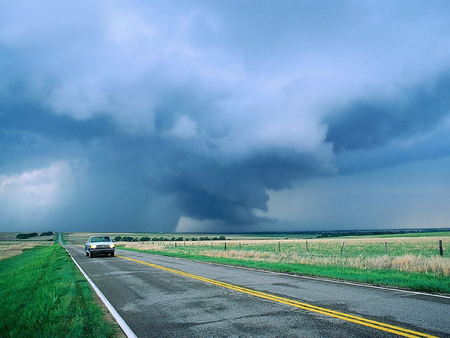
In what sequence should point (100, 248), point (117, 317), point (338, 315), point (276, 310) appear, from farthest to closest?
point (100, 248)
point (276, 310)
point (117, 317)
point (338, 315)

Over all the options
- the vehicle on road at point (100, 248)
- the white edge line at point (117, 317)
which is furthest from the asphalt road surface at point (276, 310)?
the vehicle on road at point (100, 248)

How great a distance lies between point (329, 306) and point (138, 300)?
535 centimetres

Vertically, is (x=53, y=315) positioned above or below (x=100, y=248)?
above

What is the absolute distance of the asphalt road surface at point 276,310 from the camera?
5715mm

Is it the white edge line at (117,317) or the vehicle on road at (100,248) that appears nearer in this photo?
the white edge line at (117,317)

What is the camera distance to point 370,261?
16.8 m

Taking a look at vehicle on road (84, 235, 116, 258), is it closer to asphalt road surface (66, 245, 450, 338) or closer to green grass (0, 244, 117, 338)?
green grass (0, 244, 117, 338)

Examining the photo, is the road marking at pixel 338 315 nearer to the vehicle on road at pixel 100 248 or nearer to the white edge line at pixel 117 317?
the white edge line at pixel 117 317

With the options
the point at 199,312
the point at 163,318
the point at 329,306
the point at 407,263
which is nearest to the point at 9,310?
the point at 163,318

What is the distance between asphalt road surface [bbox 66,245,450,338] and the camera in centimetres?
571

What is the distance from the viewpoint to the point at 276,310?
7.19m

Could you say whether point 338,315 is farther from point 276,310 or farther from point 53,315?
point 53,315

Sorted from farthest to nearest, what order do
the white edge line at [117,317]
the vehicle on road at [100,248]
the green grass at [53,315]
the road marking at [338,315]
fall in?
the vehicle on road at [100,248] → the green grass at [53,315] → the white edge line at [117,317] → the road marking at [338,315]

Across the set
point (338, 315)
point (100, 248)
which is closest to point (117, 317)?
point (338, 315)
